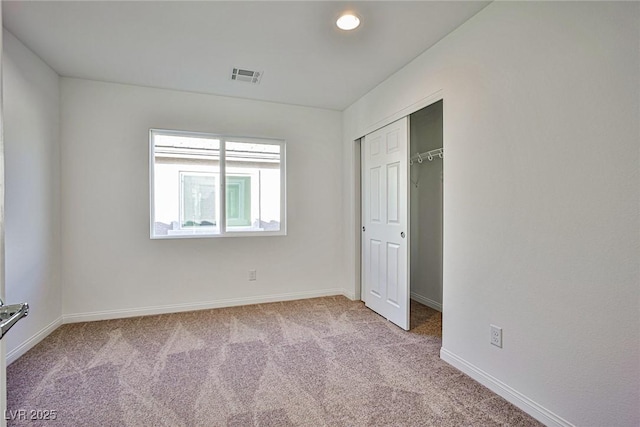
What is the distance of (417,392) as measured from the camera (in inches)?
76.6

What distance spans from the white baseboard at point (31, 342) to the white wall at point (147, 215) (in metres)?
0.19

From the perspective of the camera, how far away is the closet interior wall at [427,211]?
3.56m

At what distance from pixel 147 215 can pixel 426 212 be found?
3.22 meters

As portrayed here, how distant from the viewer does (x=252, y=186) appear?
3725 millimetres

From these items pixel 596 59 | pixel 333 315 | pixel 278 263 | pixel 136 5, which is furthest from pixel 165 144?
pixel 596 59

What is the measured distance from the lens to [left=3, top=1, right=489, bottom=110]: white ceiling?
6.64 feet

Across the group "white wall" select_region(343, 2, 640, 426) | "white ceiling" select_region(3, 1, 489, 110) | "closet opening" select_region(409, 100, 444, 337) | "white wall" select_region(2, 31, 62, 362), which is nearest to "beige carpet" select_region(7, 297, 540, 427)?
"white wall" select_region(2, 31, 62, 362)

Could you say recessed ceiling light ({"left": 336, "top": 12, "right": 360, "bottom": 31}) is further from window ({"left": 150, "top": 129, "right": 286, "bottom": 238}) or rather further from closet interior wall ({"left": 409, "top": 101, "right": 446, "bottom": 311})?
window ({"left": 150, "top": 129, "right": 286, "bottom": 238})

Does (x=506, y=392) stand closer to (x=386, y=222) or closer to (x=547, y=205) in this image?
(x=547, y=205)

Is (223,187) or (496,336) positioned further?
(223,187)

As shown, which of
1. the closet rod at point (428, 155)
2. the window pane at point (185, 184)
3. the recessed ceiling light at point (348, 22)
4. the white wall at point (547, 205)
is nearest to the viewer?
the white wall at point (547, 205)

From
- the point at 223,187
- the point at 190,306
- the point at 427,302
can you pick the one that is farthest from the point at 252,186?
the point at 427,302

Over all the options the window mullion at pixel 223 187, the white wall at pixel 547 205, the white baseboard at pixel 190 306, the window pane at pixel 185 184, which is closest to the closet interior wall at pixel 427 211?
the white baseboard at pixel 190 306

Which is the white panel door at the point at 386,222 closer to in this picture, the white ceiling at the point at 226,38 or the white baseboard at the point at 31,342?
the white ceiling at the point at 226,38
